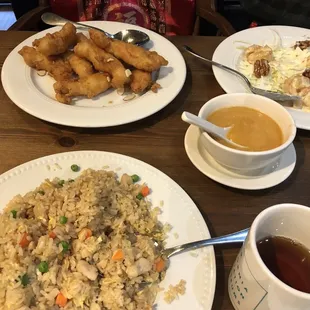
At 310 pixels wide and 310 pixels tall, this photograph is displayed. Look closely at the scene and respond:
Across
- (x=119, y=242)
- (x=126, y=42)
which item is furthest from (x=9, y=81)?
(x=119, y=242)

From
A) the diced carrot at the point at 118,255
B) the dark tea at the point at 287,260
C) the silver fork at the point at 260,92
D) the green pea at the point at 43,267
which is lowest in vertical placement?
the diced carrot at the point at 118,255

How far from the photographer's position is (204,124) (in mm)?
1175

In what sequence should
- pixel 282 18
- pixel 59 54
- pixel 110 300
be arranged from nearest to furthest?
1. pixel 110 300
2. pixel 59 54
3. pixel 282 18

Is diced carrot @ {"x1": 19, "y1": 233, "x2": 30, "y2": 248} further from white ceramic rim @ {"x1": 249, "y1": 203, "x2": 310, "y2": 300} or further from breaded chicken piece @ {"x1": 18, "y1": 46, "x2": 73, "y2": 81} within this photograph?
breaded chicken piece @ {"x1": 18, "y1": 46, "x2": 73, "y2": 81}

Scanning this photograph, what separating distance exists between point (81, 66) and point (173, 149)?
495 millimetres

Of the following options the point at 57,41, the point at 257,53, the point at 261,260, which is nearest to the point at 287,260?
the point at 261,260

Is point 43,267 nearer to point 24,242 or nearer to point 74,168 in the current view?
point 24,242

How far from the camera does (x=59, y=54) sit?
1.64 metres

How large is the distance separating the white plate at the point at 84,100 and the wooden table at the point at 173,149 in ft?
0.19

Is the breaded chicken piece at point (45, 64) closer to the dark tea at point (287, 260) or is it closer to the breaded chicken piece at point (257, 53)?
the breaded chicken piece at point (257, 53)

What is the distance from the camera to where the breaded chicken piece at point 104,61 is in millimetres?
1503

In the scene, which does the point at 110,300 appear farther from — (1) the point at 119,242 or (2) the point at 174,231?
(2) the point at 174,231

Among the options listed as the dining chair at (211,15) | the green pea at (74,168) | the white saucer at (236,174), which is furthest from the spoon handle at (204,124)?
the dining chair at (211,15)

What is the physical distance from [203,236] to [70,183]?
38 cm
